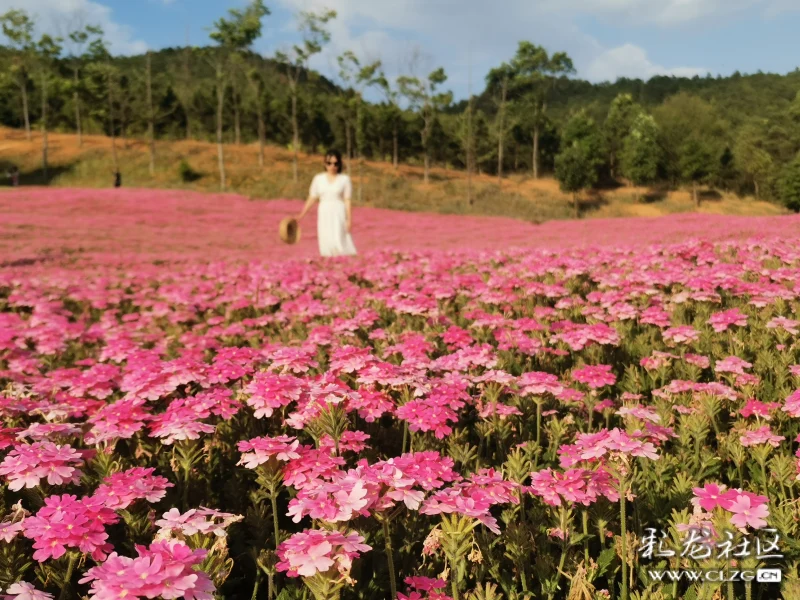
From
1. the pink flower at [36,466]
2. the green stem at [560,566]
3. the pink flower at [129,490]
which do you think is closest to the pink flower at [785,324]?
the green stem at [560,566]

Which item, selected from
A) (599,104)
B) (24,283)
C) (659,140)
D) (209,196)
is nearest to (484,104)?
(599,104)

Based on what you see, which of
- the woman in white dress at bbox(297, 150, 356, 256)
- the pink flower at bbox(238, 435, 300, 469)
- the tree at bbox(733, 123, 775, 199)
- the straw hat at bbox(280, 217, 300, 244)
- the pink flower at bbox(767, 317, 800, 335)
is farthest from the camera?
the tree at bbox(733, 123, 775, 199)

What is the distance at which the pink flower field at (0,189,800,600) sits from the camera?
6.04ft

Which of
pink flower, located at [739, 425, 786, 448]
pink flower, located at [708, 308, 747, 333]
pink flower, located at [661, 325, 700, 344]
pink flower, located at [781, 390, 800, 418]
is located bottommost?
pink flower, located at [739, 425, 786, 448]

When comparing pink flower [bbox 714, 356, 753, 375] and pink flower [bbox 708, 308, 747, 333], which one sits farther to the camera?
pink flower [bbox 708, 308, 747, 333]

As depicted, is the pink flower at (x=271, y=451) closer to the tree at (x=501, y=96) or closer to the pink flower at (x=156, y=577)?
the pink flower at (x=156, y=577)

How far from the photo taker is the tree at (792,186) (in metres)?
48.2

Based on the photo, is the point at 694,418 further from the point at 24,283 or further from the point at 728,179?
the point at 728,179

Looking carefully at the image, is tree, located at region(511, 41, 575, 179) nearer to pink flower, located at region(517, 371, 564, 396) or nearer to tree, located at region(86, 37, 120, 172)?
tree, located at region(86, 37, 120, 172)

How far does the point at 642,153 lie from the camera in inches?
2586

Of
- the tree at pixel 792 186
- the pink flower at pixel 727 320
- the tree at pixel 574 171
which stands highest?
the tree at pixel 574 171

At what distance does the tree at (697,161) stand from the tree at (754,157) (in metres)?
4.13

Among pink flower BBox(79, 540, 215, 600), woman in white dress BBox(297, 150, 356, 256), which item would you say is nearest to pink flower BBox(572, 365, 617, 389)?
pink flower BBox(79, 540, 215, 600)

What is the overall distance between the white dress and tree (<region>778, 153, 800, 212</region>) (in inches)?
2033
